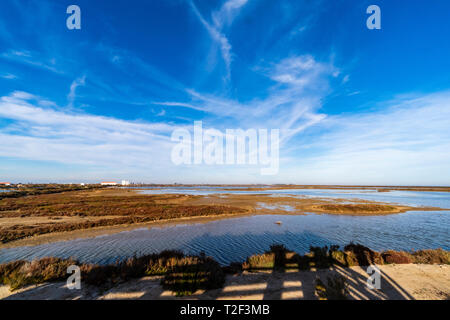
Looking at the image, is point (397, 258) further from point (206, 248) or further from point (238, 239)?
point (206, 248)

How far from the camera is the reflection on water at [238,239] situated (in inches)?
475

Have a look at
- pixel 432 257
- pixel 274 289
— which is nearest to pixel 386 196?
pixel 432 257

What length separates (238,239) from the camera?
15.2 m

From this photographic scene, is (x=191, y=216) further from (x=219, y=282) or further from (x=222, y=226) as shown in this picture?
(x=219, y=282)

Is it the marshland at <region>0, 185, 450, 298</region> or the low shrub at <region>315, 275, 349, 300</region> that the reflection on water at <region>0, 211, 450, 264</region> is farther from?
the low shrub at <region>315, 275, 349, 300</region>

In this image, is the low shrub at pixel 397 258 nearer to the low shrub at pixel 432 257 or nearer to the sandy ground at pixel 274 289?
the low shrub at pixel 432 257

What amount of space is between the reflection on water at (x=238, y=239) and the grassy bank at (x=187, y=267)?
2.92 metres

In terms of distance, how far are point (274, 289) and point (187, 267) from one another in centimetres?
370

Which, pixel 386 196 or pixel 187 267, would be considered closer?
pixel 187 267

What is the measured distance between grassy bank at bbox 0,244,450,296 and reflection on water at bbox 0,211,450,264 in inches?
115

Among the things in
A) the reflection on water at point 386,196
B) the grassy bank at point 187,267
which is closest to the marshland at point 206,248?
the grassy bank at point 187,267

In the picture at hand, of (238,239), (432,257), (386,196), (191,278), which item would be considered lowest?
(386,196)
